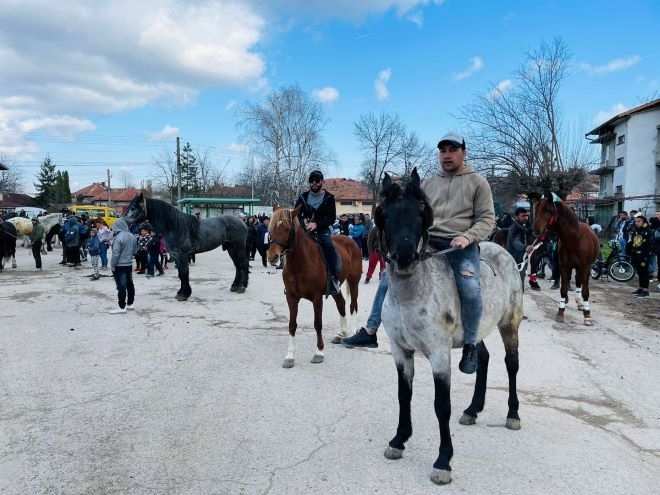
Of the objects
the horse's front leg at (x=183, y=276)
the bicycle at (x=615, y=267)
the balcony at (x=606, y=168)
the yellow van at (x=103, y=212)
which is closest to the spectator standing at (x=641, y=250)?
the bicycle at (x=615, y=267)

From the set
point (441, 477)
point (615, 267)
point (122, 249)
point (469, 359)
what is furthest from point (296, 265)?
point (615, 267)

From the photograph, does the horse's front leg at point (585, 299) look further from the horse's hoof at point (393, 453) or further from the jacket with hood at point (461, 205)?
the horse's hoof at point (393, 453)

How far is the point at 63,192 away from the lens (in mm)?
74312

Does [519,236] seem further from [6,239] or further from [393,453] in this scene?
[6,239]

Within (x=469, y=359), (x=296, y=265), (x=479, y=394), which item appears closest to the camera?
(x=469, y=359)

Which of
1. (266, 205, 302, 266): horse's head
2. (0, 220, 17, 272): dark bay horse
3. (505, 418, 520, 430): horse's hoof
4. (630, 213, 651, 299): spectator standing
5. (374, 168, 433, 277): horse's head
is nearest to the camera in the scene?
(374, 168, 433, 277): horse's head

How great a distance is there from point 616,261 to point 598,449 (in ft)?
38.8

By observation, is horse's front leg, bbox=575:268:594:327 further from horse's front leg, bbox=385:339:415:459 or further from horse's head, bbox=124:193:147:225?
horse's head, bbox=124:193:147:225

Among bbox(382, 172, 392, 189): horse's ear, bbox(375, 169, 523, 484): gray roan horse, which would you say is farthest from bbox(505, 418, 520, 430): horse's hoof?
bbox(382, 172, 392, 189): horse's ear

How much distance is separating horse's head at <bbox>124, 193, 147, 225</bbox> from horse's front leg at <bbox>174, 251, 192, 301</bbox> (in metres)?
1.24

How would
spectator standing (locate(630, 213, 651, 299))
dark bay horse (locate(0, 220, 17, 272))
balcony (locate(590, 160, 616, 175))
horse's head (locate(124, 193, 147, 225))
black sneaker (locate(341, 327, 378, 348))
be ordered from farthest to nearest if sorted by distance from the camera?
balcony (locate(590, 160, 616, 175)) < dark bay horse (locate(0, 220, 17, 272)) < spectator standing (locate(630, 213, 651, 299)) < horse's head (locate(124, 193, 147, 225)) < black sneaker (locate(341, 327, 378, 348))

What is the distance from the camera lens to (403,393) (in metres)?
3.48

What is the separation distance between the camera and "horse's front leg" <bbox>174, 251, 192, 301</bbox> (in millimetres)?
10188

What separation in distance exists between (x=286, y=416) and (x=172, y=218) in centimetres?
765
